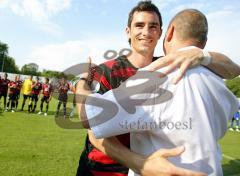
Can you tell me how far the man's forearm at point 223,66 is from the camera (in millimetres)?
2189

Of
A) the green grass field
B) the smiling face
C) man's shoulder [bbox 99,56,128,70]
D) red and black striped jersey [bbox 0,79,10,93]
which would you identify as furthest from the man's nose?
red and black striped jersey [bbox 0,79,10,93]

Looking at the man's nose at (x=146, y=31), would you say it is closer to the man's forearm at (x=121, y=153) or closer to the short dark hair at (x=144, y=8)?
the short dark hair at (x=144, y=8)

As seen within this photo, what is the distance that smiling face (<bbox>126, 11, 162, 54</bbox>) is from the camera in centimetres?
332

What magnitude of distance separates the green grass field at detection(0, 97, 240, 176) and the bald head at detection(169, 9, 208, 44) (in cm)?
513

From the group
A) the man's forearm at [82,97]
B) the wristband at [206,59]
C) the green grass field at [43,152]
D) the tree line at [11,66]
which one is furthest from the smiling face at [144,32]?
the tree line at [11,66]

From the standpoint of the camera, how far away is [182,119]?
177 centimetres

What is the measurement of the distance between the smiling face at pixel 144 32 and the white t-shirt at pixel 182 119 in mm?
1433

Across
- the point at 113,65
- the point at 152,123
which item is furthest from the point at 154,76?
the point at 113,65

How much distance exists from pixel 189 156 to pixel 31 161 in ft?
19.7

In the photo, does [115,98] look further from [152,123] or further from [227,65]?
[227,65]

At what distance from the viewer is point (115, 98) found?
1903mm

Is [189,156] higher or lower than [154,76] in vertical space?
lower

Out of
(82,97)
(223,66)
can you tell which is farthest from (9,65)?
(223,66)

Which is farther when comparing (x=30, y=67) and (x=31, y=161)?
(x=30, y=67)
